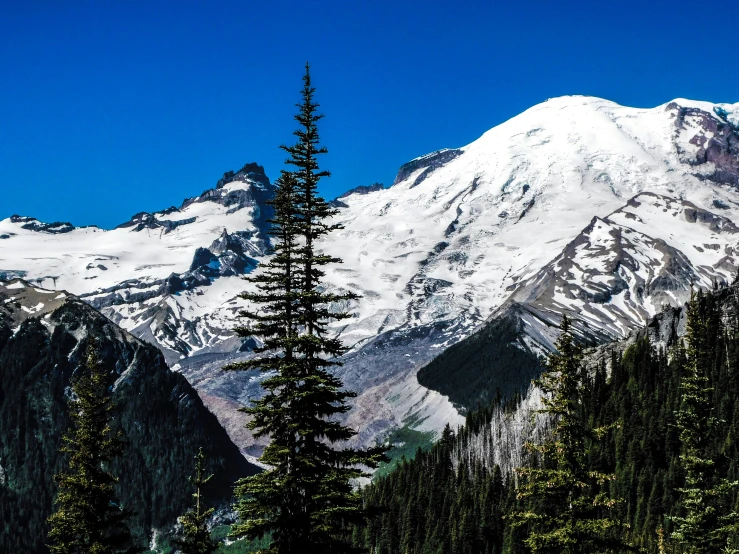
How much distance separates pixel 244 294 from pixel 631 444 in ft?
583

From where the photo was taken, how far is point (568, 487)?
113 ft

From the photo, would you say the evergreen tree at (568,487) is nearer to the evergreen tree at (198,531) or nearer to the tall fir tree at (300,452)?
the tall fir tree at (300,452)

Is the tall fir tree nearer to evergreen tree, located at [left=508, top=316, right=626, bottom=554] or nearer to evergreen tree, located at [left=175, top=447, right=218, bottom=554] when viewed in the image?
evergreen tree, located at [left=508, top=316, right=626, bottom=554]

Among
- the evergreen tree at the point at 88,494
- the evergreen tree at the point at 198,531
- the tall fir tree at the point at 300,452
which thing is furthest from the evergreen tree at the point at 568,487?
the evergreen tree at the point at 198,531

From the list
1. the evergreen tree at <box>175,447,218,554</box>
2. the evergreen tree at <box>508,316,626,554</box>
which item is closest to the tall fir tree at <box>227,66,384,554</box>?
the evergreen tree at <box>508,316,626,554</box>

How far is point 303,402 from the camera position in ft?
103

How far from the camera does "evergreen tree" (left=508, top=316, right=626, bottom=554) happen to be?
33.6 meters

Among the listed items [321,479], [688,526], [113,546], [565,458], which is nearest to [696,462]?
[688,526]

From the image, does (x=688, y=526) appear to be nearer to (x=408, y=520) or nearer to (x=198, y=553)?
(x=198, y=553)

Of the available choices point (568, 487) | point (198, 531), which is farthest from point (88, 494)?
point (568, 487)

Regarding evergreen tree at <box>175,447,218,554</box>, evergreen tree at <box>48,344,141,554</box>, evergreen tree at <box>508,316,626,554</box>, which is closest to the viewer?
evergreen tree at <box>508,316,626,554</box>

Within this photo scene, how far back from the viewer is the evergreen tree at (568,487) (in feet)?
110

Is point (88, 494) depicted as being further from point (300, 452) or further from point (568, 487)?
point (568, 487)

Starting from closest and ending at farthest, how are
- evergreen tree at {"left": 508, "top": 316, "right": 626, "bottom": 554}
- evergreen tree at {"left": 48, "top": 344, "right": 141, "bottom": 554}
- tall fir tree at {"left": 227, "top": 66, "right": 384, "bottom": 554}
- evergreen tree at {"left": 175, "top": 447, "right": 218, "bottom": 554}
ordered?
tall fir tree at {"left": 227, "top": 66, "right": 384, "bottom": 554} < evergreen tree at {"left": 508, "top": 316, "right": 626, "bottom": 554} < evergreen tree at {"left": 48, "top": 344, "right": 141, "bottom": 554} < evergreen tree at {"left": 175, "top": 447, "right": 218, "bottom": 554}
